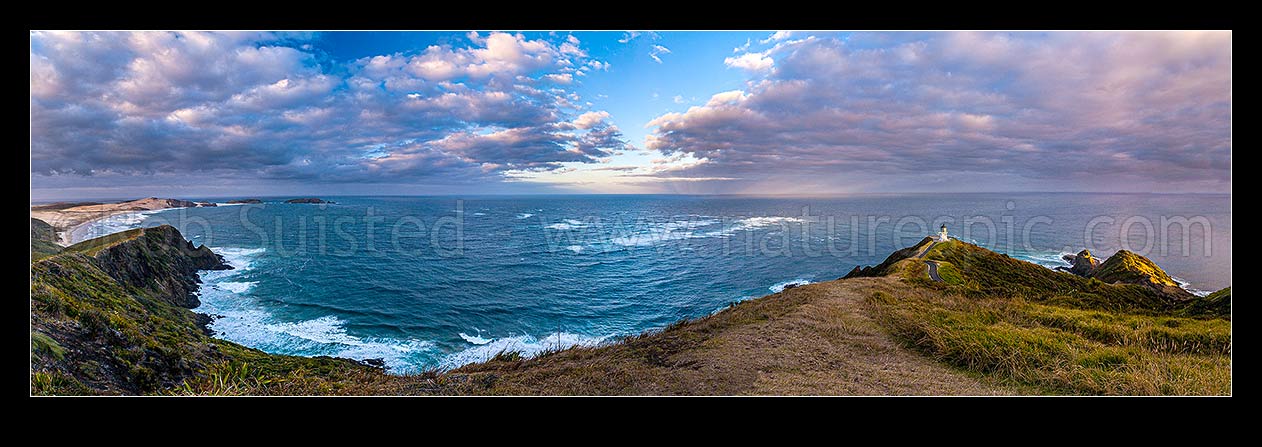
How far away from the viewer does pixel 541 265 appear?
2434 cm

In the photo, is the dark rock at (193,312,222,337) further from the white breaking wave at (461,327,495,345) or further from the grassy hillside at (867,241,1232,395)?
the grassy hillside at (867,241,1232,395)

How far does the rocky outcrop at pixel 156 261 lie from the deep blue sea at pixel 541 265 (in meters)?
1.05

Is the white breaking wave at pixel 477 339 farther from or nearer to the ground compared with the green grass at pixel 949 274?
nearer to the ground

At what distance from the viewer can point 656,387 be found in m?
3.68

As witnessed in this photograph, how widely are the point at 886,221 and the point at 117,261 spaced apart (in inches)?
2143

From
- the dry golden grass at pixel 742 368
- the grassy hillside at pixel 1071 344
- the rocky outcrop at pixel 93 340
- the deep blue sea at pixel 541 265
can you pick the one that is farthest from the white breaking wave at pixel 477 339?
the grassy hillside at pixel 1071 344

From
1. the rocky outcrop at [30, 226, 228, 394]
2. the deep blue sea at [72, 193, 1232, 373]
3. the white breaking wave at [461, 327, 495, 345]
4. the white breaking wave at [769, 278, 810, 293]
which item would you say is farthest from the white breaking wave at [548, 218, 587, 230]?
the rocky outcrop at [30, 226, 228, 394]

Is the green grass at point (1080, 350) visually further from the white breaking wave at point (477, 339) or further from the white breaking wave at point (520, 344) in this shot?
the white breaking wave at point (477, 339)

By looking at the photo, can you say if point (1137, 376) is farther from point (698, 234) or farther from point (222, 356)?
point (698, 234)

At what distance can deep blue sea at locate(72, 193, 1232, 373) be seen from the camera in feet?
26.2

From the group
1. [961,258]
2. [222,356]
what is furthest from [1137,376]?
[961,258]

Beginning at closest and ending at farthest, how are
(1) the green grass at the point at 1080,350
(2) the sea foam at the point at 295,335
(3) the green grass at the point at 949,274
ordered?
(1) the green grass at the point at 1080,350 → (3) the green grass at the point at 949,274 → (2) the sea foam at the point at 295,335

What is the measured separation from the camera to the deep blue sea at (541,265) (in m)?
7.98

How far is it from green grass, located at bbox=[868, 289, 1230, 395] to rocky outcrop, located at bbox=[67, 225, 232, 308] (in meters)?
19.6
